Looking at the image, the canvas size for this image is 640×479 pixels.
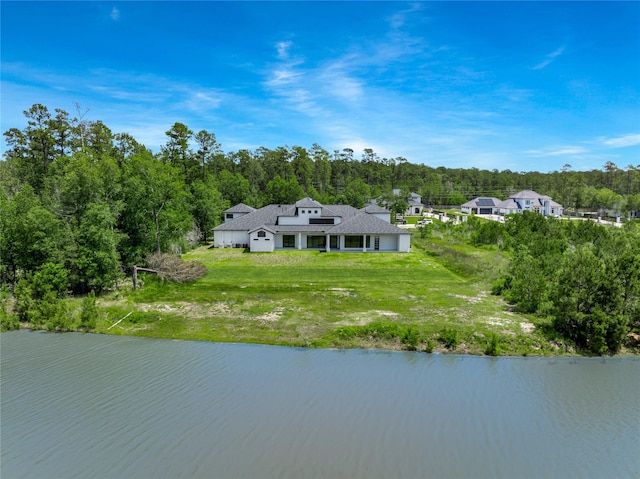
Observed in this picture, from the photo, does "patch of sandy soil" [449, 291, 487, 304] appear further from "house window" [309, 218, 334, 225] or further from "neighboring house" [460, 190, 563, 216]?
"neighboring house" [460, 190, 563, 216]

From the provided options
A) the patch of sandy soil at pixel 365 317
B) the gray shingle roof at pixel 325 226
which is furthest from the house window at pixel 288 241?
the patch of sandy soil at pixel 365 317

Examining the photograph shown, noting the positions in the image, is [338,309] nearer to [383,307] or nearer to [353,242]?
[383,307]

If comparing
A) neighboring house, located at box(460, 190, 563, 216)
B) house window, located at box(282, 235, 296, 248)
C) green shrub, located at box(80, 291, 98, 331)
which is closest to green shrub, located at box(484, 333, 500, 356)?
green shrub, located at box(80, 291, 98, 331)

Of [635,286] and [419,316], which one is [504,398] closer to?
[419,316]

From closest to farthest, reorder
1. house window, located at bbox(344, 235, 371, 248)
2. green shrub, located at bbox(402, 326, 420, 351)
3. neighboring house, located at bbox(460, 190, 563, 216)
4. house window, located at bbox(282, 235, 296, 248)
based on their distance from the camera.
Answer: green shrub, located at bbox(402, 326, 420, 351) < house window, located at bbox(344, 235, 371, 248) < house window, located at bbox(282, 235, 296, 248) < neighboring house, located at bbox(460, 190, 563, 216)

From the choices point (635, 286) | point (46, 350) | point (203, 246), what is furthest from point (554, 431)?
point (203, 246)

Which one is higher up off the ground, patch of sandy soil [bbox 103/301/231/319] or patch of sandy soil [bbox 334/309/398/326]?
patch of sandy soil [bbox 334/309/398/326]

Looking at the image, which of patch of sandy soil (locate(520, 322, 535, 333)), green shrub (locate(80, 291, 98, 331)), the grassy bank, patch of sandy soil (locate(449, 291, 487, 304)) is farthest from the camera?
patch of sandy soil (locate(449, 291, 487, 304))

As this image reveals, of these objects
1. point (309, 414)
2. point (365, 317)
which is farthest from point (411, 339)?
Answer: point (309, 414)
